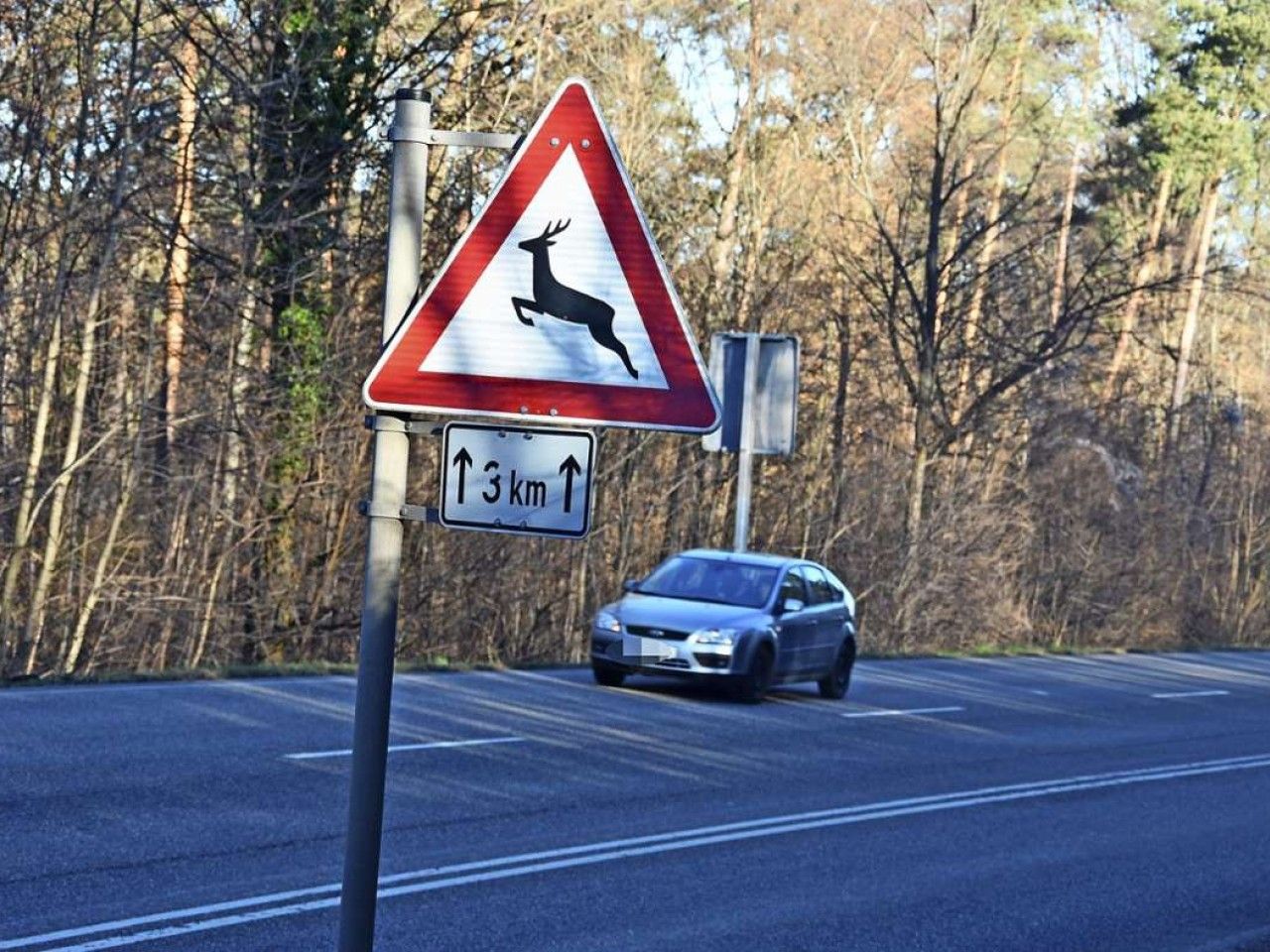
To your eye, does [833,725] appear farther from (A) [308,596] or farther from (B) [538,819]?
(A) [308,596]

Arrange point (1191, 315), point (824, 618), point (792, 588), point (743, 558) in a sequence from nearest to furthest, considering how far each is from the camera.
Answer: point (792, 588), point (824, 618), point (743, 558), point (1191, 315)

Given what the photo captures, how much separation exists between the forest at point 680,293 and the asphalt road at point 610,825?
4039 mm

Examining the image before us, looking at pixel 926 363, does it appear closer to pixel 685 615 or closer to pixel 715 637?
pixel 685 615

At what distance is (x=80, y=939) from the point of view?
728 centimetres

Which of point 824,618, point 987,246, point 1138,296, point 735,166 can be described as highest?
point 1138,296

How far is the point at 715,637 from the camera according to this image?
1834 centimetres

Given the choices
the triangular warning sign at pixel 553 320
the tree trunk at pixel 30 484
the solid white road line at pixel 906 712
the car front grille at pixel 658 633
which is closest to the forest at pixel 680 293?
the tree trunk at pixel 30 484

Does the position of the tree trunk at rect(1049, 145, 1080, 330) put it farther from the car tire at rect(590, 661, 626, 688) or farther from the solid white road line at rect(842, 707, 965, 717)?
the car tire at rect(590, 661, 626, 688)

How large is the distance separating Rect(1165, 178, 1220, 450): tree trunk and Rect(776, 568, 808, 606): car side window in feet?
97.0

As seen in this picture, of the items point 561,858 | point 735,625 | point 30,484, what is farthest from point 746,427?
point 561,858

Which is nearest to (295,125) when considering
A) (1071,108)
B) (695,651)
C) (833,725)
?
(695,651)

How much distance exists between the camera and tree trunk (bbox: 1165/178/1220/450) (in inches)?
1953

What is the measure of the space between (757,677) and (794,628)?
977mm

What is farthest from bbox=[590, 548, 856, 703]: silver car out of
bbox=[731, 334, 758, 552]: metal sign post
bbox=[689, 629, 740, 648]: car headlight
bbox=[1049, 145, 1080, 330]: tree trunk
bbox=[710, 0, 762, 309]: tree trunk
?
bbox=[1049, 145, 1080, 330]: tree trunk
